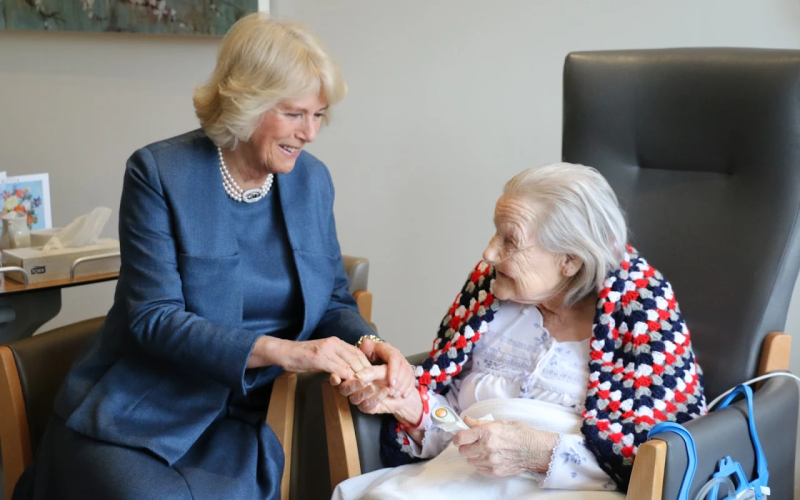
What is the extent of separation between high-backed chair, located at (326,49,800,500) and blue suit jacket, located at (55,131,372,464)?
0.26m

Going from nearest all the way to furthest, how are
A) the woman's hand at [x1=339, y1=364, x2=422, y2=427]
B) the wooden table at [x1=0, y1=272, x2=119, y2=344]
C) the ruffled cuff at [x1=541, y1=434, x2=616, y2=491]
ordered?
1. the ruffled cuff at [x1=541, y1=434, x2=616, y2=491]
2. the woman's hand at [x1=339, y1=364, x2=422, y2=427]
3. the wooden table at [x1=0, y1=272, x2=119, y2=344]

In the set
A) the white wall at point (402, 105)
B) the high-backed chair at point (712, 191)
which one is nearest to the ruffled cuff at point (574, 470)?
the high-backed chair at point (712, 191)

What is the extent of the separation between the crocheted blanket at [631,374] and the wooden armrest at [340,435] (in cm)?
9

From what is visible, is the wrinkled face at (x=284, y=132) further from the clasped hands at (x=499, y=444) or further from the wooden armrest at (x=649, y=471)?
the wooden armrest at (x=649, y=471)

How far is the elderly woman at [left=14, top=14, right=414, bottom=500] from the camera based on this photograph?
1.57 metres

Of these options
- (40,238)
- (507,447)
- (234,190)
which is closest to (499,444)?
(507,447)

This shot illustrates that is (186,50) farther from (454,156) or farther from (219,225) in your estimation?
(219,225)

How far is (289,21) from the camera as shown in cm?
170

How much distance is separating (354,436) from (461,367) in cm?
27

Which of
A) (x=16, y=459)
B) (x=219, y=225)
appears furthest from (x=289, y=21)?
(x=16, y=459)

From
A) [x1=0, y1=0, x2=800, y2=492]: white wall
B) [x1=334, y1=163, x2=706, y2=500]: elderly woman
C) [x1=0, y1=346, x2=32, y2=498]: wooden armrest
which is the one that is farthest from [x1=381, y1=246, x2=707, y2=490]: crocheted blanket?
[x1=0, y1=0, x2=800, y2=492]: white wall

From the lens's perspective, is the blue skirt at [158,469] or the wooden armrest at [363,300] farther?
the wooden armrest at [363,300]

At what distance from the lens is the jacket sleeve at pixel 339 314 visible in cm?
180

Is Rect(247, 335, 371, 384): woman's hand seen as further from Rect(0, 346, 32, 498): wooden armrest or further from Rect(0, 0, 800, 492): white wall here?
Rect(0, 0, 800, 492): white wall
